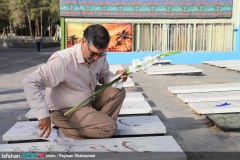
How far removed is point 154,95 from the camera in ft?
21.9

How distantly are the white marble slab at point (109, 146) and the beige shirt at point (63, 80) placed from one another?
41 cm

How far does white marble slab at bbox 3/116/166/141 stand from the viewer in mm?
3256

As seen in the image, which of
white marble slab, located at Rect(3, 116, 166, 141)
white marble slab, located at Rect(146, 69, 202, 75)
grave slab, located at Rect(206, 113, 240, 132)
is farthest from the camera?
white marble slab, located at Rect(146, 69, 202, 75)

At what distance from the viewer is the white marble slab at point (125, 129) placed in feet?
10.7

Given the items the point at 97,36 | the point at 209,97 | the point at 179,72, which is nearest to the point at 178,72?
the point at 179,72

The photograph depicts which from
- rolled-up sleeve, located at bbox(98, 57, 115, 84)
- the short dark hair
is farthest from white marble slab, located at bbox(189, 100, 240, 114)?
the short dark hair

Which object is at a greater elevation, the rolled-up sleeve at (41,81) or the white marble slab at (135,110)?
the rolled-up sleeve at (41,81)

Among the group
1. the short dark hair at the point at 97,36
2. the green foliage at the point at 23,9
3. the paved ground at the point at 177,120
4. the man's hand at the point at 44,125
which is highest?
the green foliage at the point at 23,9

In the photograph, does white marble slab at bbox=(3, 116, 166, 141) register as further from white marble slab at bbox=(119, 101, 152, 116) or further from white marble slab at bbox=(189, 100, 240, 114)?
white marble slab at bbox=(189, 100, 240, 114)

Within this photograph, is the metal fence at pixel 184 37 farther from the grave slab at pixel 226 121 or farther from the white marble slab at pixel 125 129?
the white marble slab at pixel 125 129

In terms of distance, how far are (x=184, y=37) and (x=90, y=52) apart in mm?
12244

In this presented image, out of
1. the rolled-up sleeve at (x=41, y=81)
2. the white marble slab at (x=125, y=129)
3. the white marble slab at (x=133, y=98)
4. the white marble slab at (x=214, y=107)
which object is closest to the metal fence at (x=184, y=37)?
the white marble slab at (x=133, y=98)

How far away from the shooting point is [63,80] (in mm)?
2928

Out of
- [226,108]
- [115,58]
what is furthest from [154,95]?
[115,58]
